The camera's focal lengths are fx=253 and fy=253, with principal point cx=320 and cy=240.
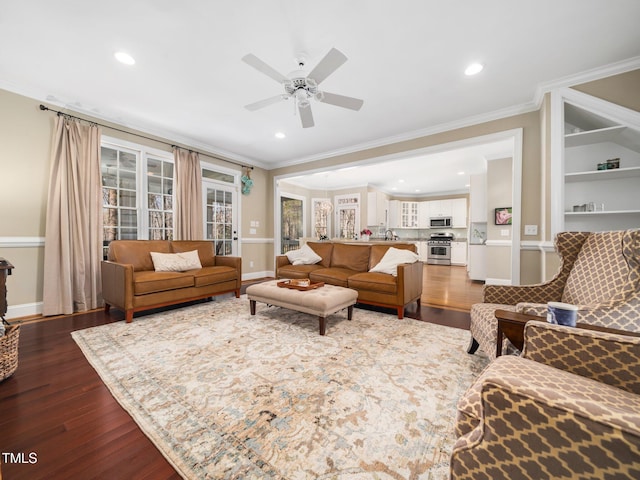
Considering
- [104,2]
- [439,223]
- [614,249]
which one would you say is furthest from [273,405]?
[439,223]

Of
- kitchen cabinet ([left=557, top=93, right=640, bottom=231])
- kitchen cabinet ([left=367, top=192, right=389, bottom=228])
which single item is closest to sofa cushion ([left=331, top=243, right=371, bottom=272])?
kitchen cabinet ([left=557, top=93, right=640, bottom=231])

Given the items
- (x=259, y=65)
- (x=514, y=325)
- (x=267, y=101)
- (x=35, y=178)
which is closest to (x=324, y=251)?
(x=267, y=101)

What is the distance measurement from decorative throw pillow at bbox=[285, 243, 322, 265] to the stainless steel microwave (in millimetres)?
6400

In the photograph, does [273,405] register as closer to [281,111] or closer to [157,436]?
[157,436]

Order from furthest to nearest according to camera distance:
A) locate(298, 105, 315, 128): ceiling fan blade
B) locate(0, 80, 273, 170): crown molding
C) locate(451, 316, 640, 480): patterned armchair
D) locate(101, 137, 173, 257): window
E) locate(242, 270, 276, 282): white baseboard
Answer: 1. locate(242, 270, 276, 282): white baseboard
2. locate(101, 137, 173, 257): window
3. locate(0, 80, 273, 170): crown molding
4. locate(298, 105, 315, 128): ceiling fan blade
5. locate(451, 316, 640, 480): patterned armchair

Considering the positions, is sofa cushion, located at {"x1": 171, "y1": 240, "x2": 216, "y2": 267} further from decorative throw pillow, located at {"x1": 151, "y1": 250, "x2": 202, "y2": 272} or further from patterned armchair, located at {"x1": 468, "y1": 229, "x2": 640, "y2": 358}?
patterned armchair, located at {"x1": 468, "y1": 229, "x2": 640, "y2": 358}

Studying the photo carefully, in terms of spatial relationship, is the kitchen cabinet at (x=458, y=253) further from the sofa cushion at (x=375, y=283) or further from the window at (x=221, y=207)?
the window at (x=221, y=207)

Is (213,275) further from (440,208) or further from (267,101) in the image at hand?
(440,208)

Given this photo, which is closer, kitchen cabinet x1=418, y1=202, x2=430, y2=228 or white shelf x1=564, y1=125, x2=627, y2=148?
white shelf x1=564, y1=125, x2=627, y2=148

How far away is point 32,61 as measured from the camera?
2531 millimetres

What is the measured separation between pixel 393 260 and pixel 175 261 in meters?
3.11

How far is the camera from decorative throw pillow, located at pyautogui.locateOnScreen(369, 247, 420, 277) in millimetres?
3484

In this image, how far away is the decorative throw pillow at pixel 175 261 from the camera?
3.49 meters

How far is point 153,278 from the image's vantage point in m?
3.07
